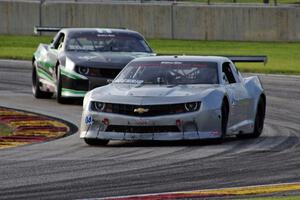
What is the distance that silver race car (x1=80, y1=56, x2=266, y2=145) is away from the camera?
50.6 feet

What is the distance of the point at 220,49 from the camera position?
4066 cm

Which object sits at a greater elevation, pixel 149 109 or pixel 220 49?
pixel 149 109

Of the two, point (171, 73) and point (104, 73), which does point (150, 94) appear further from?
point (104, 73)

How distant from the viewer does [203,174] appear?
41.0 feet

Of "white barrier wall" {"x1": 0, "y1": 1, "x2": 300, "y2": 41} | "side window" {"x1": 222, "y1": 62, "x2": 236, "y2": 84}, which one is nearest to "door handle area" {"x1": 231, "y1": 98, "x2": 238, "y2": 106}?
"side window" {"x1": 222, "y1": 62, "x2": 236, "y2": 84}

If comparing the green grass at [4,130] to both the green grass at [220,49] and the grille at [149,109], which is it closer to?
the grille at [149,109]

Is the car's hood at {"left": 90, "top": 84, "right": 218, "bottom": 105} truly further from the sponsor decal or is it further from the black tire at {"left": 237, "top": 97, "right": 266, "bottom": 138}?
the black tire at {"left": 237, "top": 97, "right": 266, "bottom": 138}

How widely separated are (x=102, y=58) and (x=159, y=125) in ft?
23.1

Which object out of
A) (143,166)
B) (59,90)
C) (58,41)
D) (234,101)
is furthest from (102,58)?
(143,166)

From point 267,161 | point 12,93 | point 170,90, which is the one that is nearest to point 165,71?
point 170,90

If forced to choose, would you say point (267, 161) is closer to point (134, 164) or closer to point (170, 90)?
point (134, 164)

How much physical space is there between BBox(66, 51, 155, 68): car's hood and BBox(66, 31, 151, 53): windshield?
31cm

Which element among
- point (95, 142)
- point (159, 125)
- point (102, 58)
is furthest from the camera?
point (102, 58)

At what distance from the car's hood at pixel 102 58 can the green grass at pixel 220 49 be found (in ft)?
32.3
